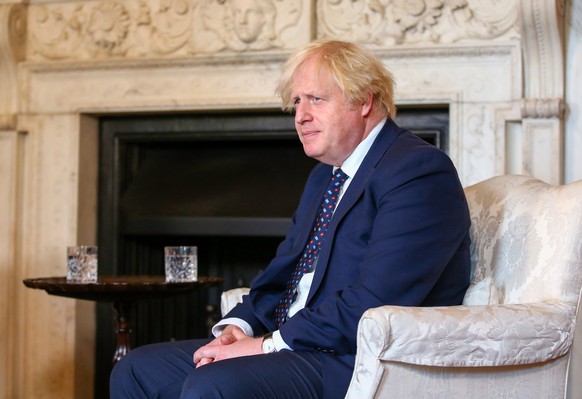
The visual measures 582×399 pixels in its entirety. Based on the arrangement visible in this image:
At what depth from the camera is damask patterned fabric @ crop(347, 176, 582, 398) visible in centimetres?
169

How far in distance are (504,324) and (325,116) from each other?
2.05 feet

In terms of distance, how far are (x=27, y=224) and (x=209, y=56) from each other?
39.6 inches

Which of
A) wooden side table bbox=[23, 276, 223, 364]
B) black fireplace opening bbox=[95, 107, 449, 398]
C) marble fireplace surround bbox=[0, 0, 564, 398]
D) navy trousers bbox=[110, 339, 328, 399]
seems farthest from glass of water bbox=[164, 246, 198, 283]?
navy trousers bbox=[110, 339, 328, 399]

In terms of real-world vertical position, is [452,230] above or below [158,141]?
below

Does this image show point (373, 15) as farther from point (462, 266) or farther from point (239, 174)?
point (462, 266)

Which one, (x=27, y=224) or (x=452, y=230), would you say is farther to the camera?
(x=27, y=224)

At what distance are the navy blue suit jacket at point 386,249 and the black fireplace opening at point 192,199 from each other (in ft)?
4.66

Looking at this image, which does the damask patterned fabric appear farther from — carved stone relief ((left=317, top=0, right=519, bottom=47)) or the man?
carved stone relief ((left=317, top=0, right=519, bottom=47))

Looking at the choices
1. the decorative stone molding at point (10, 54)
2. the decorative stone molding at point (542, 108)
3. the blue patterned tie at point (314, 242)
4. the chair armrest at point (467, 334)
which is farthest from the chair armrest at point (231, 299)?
the decorative stone molding at point (10, 54)

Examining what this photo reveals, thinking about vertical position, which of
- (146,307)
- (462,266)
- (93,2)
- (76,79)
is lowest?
(146,307)

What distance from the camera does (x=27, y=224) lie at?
12.2 ft

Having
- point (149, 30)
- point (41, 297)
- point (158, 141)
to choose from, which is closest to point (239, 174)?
point (158, 141)

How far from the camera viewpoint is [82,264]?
2926mm

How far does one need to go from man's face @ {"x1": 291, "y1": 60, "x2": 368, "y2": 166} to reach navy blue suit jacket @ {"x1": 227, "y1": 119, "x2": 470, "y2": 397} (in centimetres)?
7
